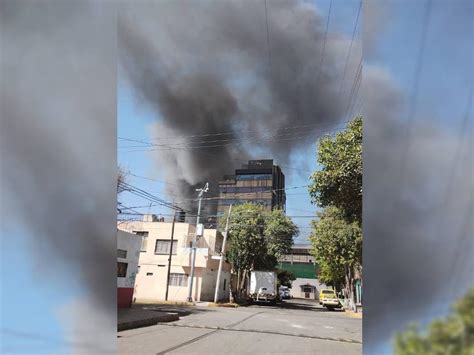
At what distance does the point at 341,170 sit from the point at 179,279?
19070 millimetres

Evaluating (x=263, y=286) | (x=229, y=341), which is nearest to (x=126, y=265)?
(x=229, y=341)

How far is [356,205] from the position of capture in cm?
1123

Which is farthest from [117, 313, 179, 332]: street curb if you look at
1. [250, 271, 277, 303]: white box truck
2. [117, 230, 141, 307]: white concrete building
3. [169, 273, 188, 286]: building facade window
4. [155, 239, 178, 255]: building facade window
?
[250, 271, 277, 303]: white box truck

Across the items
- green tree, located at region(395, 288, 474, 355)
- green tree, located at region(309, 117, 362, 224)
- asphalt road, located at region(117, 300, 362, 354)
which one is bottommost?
asphalt road, located at region(117, 300, 362, 354)

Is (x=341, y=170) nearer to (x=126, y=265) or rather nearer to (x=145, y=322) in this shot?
(x=145, y=322)

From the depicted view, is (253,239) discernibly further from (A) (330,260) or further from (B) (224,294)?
(B) (224,294)

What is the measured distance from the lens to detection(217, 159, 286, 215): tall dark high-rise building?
1499 centimetres

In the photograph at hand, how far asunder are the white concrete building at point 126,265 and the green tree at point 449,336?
12436 mm

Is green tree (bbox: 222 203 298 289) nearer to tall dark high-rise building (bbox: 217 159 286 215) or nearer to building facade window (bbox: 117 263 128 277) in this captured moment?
tall dark high-rise building (bbox: 217 159 286 215)

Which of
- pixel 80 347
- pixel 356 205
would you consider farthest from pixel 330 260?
pixel 80 347

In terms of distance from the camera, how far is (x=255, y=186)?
829 inches

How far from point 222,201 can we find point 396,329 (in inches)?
848

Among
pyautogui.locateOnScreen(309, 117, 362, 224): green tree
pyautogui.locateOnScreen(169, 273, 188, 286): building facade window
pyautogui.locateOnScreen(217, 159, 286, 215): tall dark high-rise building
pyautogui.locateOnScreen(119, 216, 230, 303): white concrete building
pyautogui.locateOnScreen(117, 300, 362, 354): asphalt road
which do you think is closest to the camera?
pyautogui.locateOnScreen(117, 300, 362, 354): asphalt road

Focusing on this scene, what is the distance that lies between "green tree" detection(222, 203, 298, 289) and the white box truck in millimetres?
751
